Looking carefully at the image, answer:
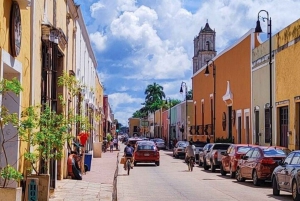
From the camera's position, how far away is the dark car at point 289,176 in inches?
647

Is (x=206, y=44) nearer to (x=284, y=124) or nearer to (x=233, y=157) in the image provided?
(x=284, y=124)

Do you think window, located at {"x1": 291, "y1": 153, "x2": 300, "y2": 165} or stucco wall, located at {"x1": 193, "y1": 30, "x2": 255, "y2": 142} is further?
stucco wall, located at {"x1": 193, "y1": 30, "x2": 255, "y2": 142}

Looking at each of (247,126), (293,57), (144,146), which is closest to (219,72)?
(247,126)

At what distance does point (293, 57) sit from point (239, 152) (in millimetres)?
8063

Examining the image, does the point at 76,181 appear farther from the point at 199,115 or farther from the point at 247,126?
the point at 199,115

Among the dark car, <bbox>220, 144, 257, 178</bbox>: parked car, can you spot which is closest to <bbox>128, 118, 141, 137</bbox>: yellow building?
<bbox>220, 144, 257, 178</bbox>: parked car

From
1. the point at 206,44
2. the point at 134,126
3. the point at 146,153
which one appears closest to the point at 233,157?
the point at 146,153

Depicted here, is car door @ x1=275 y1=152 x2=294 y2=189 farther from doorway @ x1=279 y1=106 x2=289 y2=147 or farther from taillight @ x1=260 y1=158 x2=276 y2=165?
doorway @ x1=279 y1=106 x2=289 y2=147

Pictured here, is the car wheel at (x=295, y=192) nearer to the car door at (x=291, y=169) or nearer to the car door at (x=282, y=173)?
the car door at (x=291, y=169)

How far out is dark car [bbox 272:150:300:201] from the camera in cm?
1644

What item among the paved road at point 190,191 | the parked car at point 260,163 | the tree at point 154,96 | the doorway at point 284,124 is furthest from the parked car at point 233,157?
the tree at point 154,96

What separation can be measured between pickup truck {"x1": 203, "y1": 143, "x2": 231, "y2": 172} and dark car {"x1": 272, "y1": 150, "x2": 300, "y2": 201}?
1395 centimetres

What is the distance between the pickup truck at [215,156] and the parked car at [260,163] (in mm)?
7989

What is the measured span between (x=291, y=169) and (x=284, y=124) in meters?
18.8
